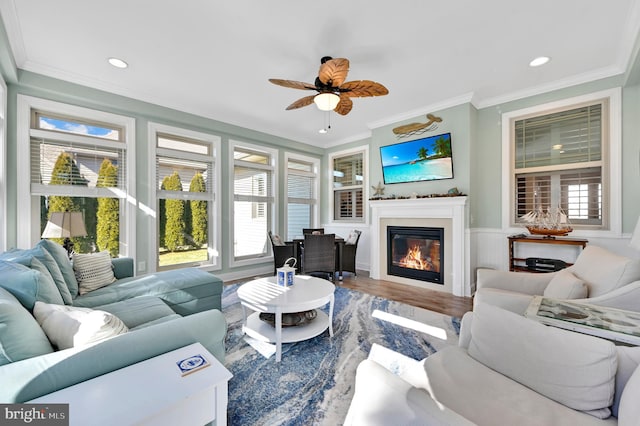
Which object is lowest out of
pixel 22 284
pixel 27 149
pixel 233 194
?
pixel 22 284

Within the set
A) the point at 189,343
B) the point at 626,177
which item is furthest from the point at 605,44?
the point at 189,343

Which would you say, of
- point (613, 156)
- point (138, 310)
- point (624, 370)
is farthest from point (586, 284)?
point (138, 310)

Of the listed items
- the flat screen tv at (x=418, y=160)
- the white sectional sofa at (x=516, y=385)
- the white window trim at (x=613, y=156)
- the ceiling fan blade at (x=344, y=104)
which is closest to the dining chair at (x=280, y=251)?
the flat screen tv at (x=418, y=160)

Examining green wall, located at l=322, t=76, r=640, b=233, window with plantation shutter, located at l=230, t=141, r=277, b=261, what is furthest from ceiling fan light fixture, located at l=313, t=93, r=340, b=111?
window with plantation shutter, located at l=230, t=141, r=277, b=261

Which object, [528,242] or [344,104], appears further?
[528,242]

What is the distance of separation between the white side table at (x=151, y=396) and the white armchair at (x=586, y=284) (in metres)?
1.66

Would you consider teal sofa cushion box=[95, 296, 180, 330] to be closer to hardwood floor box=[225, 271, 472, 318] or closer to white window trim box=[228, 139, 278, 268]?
white window trim box=[228, 139, 278, 268]

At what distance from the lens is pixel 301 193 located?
5.64 m

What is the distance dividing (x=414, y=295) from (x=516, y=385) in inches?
101

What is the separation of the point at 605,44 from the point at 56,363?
4.44 m

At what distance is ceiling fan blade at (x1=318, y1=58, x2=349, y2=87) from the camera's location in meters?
2.12

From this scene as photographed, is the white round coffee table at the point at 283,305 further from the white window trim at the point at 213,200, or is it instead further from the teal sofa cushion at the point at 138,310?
the white window trim at the point at 213,200

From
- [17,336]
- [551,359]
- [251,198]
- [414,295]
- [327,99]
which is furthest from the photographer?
[251,198]

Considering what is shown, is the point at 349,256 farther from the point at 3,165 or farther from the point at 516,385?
the point at 3,165
